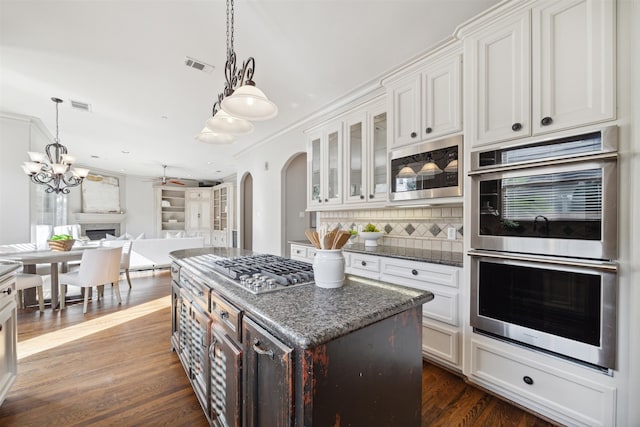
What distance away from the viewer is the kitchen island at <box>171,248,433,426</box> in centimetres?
79

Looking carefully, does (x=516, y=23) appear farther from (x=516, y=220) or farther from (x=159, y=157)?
(x=159, y=157)

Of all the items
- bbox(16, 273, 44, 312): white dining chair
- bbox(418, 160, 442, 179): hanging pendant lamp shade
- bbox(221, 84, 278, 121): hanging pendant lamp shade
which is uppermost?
bbox(221, 84, 278, 121): hanging pendant lamp shade

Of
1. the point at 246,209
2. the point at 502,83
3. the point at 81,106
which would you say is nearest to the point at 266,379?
the point at 502,83

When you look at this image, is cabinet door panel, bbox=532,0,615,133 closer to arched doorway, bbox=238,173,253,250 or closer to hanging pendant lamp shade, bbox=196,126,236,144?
hanging pendant lamp shade, bbox=196,126,236,144

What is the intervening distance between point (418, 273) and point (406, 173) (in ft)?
2.92

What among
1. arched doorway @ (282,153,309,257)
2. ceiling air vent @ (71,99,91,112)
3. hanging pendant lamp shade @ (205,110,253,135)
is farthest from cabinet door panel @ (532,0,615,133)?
ceiling air vent @ (71,99,91,112)

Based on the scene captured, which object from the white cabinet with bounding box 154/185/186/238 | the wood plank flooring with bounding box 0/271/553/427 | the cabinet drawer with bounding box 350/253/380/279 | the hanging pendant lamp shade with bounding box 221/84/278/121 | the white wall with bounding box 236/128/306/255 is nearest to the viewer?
the hanging pendant lamp shade with bounding box 221/84/278/121

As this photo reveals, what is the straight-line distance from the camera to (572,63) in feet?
4.81

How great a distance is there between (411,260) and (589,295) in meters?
1.04

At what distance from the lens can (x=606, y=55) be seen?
1352 mm

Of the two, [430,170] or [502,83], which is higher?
[502,83]

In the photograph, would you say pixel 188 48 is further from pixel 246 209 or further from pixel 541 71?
pixel 246 209

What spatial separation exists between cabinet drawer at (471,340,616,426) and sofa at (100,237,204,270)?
5.36 meters

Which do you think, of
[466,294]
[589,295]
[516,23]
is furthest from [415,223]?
[516,23]
